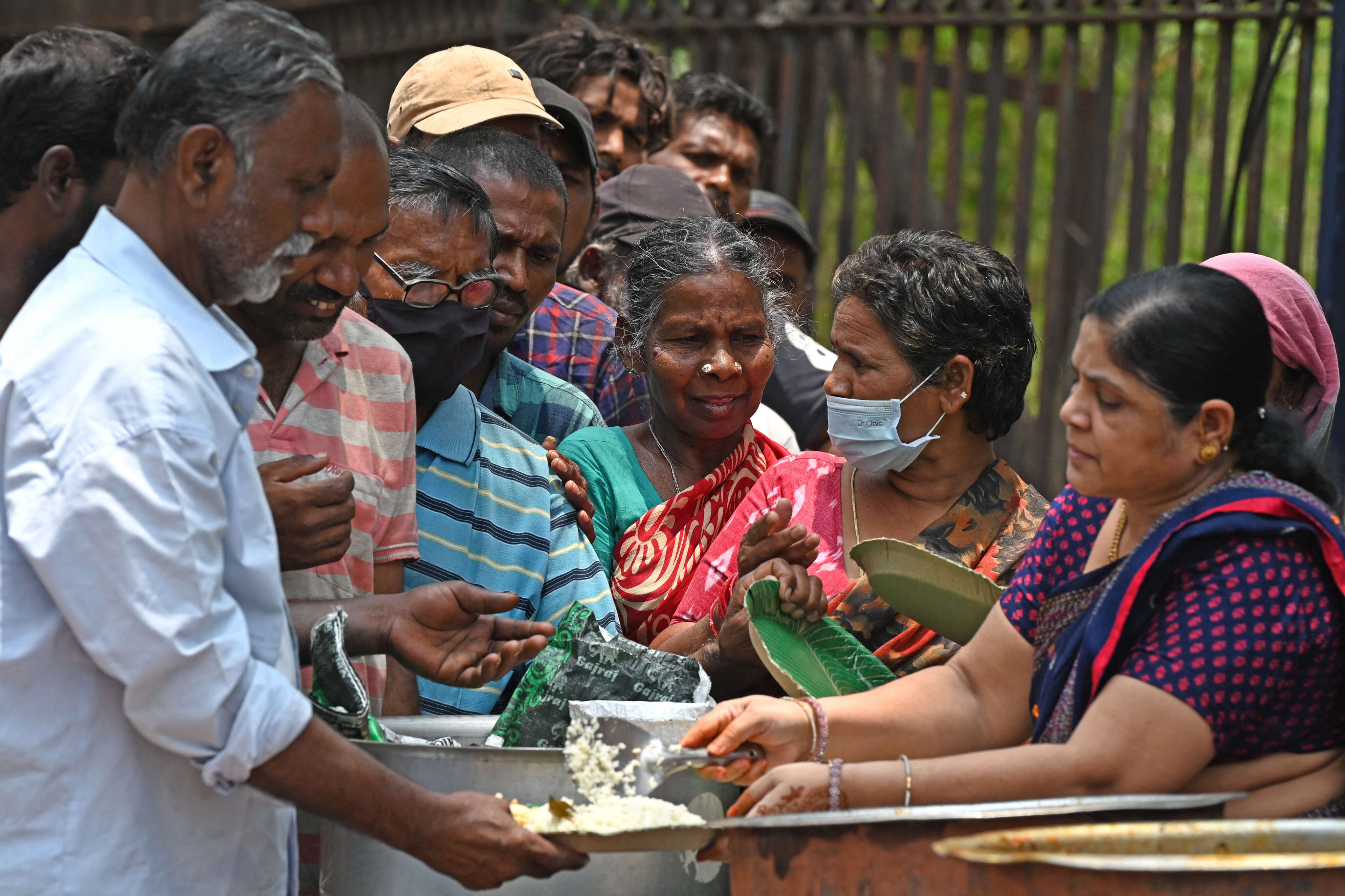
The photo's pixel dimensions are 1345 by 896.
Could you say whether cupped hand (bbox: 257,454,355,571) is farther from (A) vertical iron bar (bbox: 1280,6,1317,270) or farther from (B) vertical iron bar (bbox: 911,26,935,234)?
(A) vertical iron bar (bbox: 1280,6,1317,270)

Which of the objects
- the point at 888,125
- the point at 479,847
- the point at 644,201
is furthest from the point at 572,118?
the point at 479,847

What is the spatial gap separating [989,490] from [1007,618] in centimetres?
83

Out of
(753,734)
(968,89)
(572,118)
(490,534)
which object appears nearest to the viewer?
(753,734)

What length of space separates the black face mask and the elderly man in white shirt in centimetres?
104

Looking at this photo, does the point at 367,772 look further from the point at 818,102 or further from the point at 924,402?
the point at 818,102

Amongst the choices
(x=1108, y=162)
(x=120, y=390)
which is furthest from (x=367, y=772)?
(x=1108, y=162)

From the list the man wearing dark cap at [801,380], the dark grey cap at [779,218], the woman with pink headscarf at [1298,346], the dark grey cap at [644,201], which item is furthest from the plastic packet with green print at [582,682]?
the dark grey cap at [779,218]

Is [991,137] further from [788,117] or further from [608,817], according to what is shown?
[608,817]

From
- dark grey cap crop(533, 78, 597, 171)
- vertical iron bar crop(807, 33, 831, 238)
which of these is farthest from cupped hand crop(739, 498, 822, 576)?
vertical iron bar crop(807, 33, 831, 238)

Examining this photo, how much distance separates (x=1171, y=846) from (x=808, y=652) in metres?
0.98

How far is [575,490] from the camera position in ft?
11.3

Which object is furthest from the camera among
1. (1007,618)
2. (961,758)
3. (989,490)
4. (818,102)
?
(818,102)

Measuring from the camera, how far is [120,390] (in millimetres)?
1881

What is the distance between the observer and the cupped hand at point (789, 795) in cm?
223
